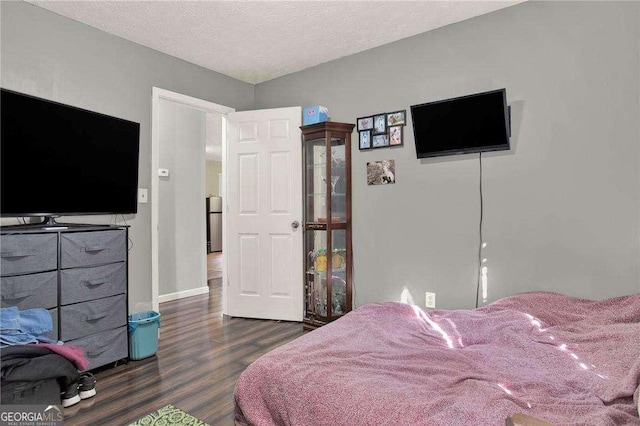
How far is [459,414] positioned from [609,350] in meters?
1.04

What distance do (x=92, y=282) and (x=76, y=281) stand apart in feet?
0.34

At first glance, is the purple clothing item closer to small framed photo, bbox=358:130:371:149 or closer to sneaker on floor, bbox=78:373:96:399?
sneaker on floor, bbox=78:373:96:399

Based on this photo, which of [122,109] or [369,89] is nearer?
[122,109]

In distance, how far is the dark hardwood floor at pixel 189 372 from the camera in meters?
2.06

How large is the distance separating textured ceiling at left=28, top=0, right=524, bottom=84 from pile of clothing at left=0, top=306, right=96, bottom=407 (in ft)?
7.40

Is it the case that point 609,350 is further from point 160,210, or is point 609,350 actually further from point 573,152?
point 160,210

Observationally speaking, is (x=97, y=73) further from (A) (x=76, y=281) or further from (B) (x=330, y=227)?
(B) (x=330, y=227)

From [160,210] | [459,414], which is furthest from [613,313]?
[160,210]

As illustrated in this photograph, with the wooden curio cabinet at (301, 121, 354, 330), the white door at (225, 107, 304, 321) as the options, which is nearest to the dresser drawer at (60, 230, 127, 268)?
the white door at (225, 107, 304, 321)

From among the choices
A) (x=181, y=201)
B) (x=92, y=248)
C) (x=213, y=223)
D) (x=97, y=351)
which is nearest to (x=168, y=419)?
(x=97, y=351)

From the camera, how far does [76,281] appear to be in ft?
7.87

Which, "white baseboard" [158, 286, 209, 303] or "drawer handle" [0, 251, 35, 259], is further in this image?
"white baseboard" [158, 286, 209, 303]

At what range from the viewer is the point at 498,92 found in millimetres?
2574

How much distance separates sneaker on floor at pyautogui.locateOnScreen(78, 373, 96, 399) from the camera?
2193 mm
